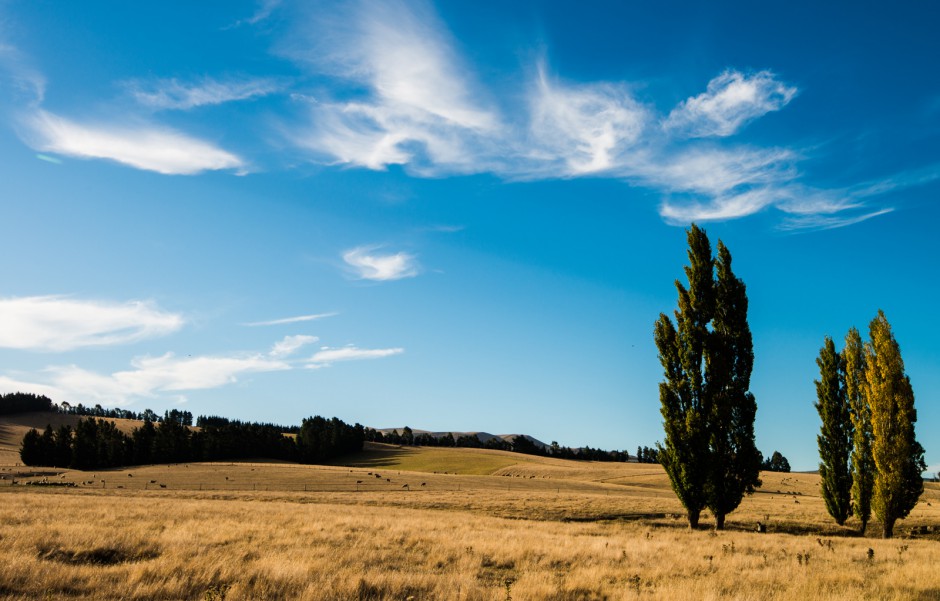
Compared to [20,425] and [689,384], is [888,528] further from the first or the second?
[20,425]

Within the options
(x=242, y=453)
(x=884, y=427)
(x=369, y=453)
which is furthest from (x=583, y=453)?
(x=884, y=427)

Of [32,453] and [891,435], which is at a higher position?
[891,435]

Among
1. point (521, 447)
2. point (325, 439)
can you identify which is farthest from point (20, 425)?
point (521, 447)

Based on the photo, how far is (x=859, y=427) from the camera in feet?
Result: 115

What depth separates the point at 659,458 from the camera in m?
31.5

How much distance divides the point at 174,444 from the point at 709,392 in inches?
4668

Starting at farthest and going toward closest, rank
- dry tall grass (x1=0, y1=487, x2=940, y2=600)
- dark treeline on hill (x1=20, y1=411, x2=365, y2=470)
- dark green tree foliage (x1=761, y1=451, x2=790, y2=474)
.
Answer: dark green tree foliage (x1=761, y1=451, x2=790, y2=474) < dark treeline on hill (x1=20, y1=411, x2=365, y2=470) < dry tall grass (x1=0, y1=487, x2=940, y2=600)

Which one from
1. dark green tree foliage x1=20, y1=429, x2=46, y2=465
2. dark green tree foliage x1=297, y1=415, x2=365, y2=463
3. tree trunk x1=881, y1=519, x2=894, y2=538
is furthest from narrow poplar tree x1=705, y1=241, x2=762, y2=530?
dark green tree foliage x1=297, y1=415, x2=365, y2=463

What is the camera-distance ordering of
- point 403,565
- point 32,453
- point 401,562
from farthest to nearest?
point 32,453, point 401,562, point 403,565

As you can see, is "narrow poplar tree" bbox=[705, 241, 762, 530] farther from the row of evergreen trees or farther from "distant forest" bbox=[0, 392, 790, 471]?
"distant forest" bbox=[0, 392, 790, 471]

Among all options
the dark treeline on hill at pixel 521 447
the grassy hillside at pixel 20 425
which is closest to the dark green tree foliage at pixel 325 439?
the dark treeline on hill at pixel 521 447

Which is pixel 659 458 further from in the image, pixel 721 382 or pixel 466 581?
pixel 466 581

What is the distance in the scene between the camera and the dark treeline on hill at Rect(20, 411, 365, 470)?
106 m

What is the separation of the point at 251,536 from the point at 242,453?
4888 inches
